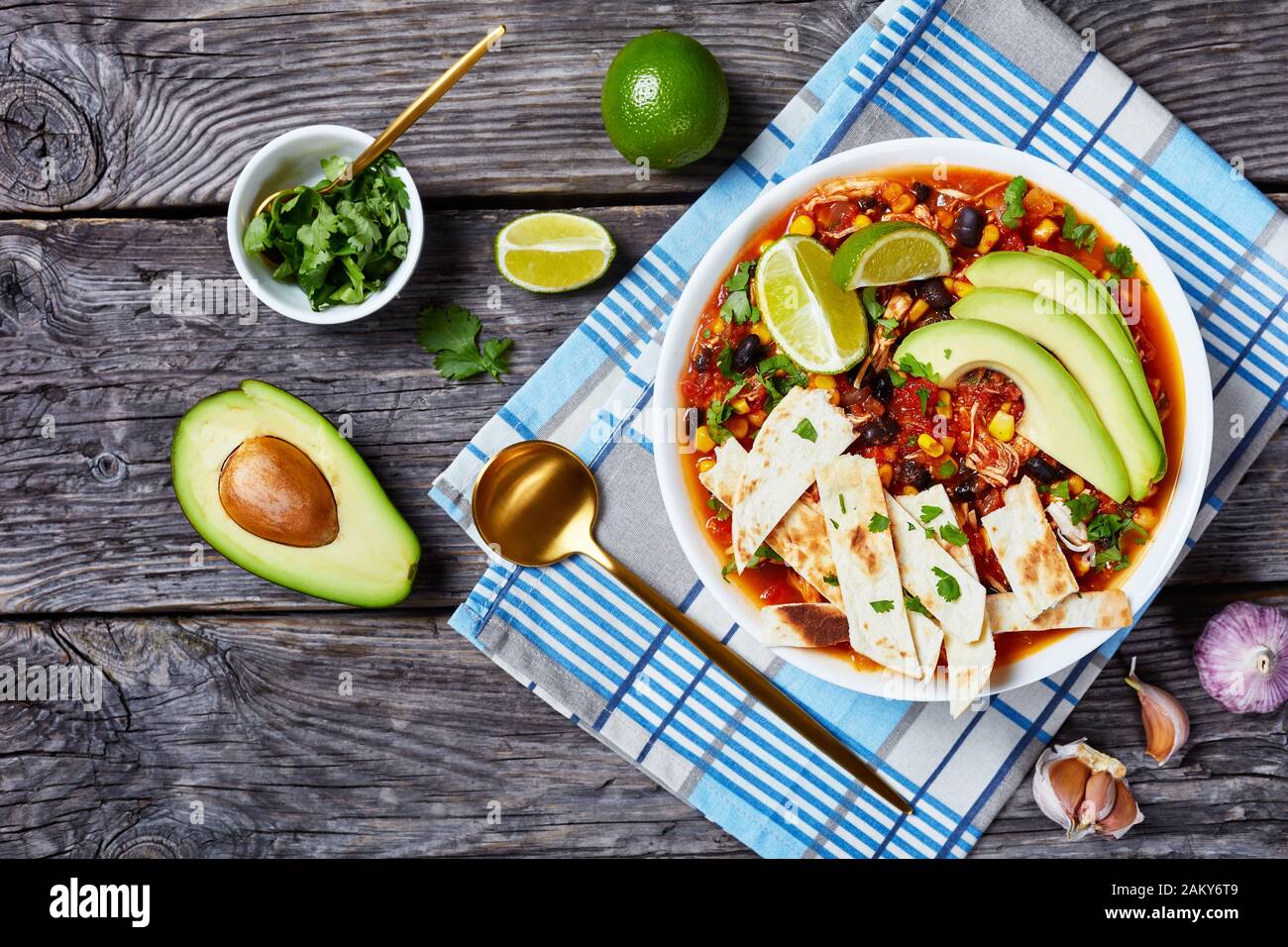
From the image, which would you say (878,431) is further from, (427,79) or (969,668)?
(427,79)

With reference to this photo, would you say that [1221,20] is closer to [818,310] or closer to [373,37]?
[818,310]

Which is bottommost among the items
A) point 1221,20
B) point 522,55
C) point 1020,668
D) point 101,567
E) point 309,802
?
point 309,802

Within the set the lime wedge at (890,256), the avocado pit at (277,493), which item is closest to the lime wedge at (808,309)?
the lime wedge at (890,256)

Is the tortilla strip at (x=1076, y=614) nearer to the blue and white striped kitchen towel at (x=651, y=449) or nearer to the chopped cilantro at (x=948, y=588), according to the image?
the chopped cilantro at (x=948, y=588)

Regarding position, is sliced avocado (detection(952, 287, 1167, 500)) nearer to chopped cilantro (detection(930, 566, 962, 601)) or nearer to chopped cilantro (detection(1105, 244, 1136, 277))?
chopped cilantro (detection(1105, 244, 1136, 277))

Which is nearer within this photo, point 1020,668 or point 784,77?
point 1020,668

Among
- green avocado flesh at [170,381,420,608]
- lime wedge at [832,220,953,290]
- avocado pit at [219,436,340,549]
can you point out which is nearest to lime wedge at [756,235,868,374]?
lime wedge at [832,220,953,290]

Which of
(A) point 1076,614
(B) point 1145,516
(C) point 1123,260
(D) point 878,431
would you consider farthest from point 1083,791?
(C) point 1123,260

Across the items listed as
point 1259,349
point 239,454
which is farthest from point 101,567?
point 1259,349
